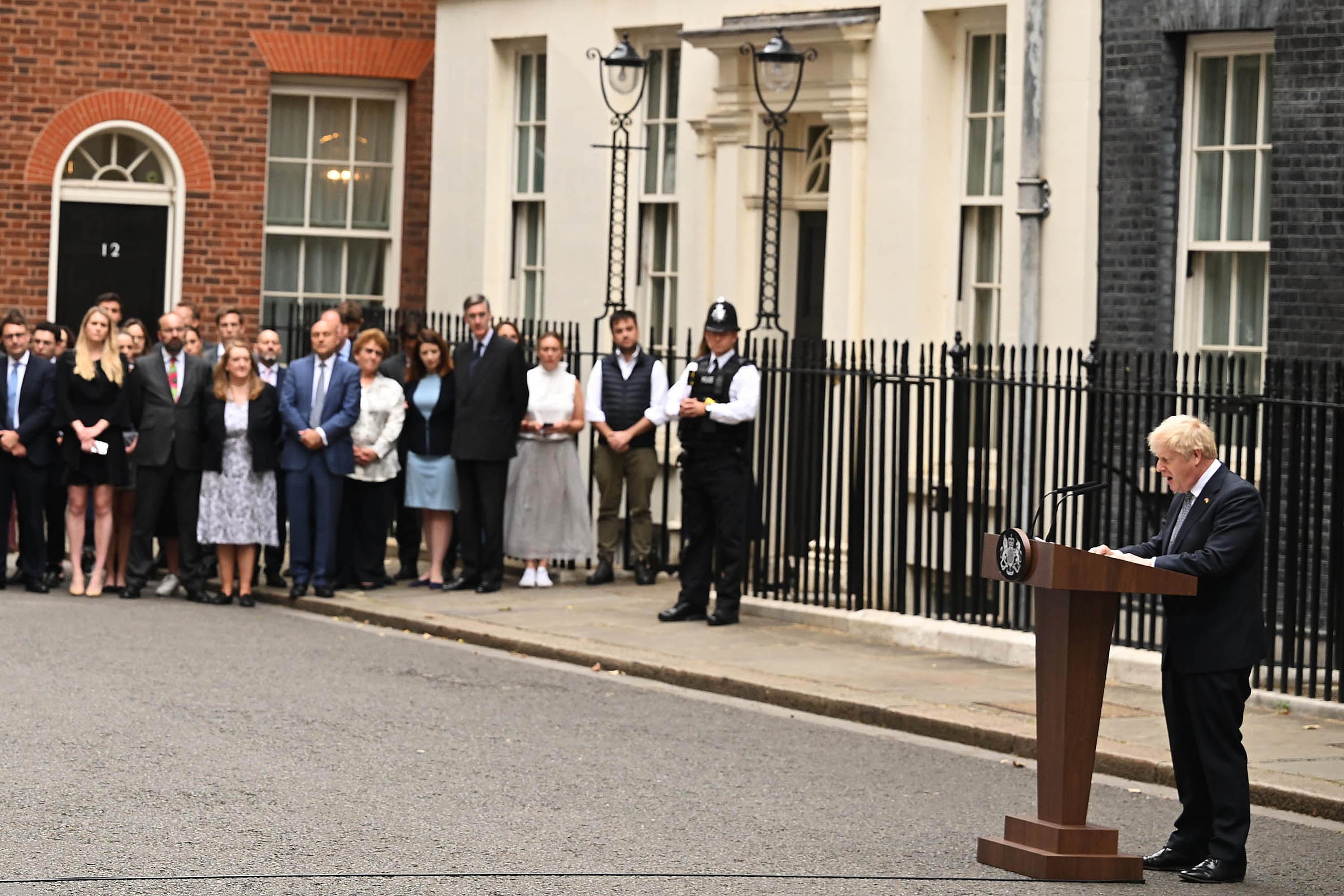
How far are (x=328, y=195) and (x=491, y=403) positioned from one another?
6.51 metres

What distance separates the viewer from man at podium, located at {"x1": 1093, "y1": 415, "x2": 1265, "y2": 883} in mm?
7699

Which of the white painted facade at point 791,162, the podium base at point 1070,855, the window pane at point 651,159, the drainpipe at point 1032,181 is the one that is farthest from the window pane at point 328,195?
A: the podium base at point 1070,855

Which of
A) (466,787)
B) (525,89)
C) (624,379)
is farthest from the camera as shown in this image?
(525,89)

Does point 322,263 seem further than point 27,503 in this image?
Yes

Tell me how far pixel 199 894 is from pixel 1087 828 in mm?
2996

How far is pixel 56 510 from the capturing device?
50.4 feet

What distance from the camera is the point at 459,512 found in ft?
50.4

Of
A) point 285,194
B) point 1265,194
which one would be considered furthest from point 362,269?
point 1265,194

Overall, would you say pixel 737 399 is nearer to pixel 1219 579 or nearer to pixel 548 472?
pixel 548 472

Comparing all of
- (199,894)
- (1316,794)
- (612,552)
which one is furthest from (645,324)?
(199,894)

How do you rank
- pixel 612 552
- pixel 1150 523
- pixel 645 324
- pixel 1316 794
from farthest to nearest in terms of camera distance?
pixel 645 324, pixel 612 552, pixel 1150 523, pixel 1316 794

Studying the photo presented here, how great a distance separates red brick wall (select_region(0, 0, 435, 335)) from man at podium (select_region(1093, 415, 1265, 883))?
1374 centimetres

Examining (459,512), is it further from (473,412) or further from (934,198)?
(934,198)

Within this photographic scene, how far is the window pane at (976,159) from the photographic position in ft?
51.0
